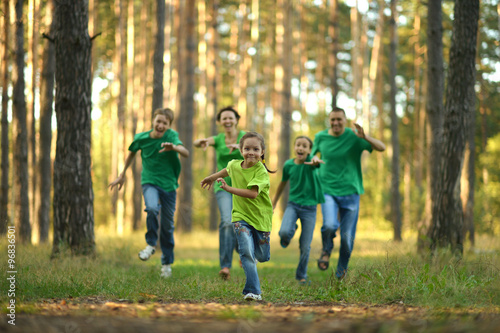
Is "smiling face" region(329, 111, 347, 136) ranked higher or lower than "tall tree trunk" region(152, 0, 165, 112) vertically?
lower

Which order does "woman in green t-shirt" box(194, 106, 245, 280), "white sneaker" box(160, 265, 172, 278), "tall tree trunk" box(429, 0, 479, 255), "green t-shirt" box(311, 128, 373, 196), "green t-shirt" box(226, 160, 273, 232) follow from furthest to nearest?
"tall tree trunk" box(429, 0, 479, 255) < "green t-shirt" box(311, 128, 373, 196) < "woman in green t-shirt" box(194, 106, 245, 280) < "white sneaker" box(160, 265, 172, 278) < "green t-shirt" box(226, 160, 273, 232)

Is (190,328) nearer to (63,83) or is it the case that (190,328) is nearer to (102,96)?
(63,83)

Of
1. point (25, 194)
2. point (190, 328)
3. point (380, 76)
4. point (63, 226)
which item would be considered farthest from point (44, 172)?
point (380, 76)

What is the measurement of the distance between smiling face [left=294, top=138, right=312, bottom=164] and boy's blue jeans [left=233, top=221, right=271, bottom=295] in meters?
2.03

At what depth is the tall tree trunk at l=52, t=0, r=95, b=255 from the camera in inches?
351

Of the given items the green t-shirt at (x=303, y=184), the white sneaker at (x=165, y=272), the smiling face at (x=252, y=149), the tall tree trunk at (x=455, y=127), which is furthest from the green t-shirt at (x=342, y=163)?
the white sneaker at (x=165, y=272)

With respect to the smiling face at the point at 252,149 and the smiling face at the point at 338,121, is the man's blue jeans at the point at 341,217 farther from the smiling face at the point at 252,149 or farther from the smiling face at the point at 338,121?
the smiling face at the point at 252,149

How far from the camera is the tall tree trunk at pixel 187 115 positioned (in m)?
20.2

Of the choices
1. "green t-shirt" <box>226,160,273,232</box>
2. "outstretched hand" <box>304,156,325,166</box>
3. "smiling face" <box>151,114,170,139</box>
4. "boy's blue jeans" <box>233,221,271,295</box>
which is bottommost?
"boy's blue jeans" <box>233,221,271,295</box>

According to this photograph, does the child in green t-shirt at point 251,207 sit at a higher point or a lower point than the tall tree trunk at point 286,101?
lower

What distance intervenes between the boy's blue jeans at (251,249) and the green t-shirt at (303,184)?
1.74m

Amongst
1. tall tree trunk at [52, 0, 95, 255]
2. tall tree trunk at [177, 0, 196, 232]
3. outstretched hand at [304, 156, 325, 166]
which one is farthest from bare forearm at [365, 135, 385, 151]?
tall tree trunk at [177, 0, 196, 232]

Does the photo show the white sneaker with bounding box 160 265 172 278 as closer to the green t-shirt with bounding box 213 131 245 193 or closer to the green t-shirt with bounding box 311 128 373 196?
the green t-shirt with bounding box 213 131 245 193

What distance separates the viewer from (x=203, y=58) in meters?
31.2
